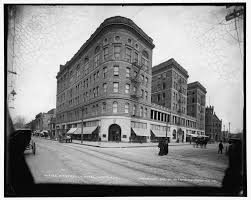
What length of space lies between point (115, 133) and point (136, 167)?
1.25 m

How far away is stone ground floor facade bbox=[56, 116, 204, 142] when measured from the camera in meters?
5.14

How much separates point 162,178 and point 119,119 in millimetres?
2131

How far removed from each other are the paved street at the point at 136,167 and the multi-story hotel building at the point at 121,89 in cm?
57

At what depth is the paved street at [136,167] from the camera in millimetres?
4387

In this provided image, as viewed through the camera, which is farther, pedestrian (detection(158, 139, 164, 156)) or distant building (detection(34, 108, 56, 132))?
pedestrian (detection(158, 139, 164, 156))

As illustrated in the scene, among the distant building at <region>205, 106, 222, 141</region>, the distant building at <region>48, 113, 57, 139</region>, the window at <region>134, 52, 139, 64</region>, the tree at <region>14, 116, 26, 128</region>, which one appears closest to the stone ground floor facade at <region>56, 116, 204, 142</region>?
the distant building at <region>205, 106, 222, 141</region>

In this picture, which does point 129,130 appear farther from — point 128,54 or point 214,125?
point 214,125

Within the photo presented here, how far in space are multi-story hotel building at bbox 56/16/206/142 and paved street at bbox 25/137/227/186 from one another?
0.57 m

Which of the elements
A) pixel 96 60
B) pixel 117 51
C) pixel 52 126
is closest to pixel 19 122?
pixel 52 126

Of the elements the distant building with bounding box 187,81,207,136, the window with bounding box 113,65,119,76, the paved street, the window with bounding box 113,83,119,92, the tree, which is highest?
the window with bounding box 113,65,119,76

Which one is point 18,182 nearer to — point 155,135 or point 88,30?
point 155,135

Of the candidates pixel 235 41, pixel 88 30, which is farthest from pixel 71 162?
pixel 235 41

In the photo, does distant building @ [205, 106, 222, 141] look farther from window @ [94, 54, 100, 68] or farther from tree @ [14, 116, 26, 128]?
tree @ [14, 116, 26, 128]

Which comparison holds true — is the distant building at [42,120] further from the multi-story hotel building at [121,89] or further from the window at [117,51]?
the window at [117,51]
